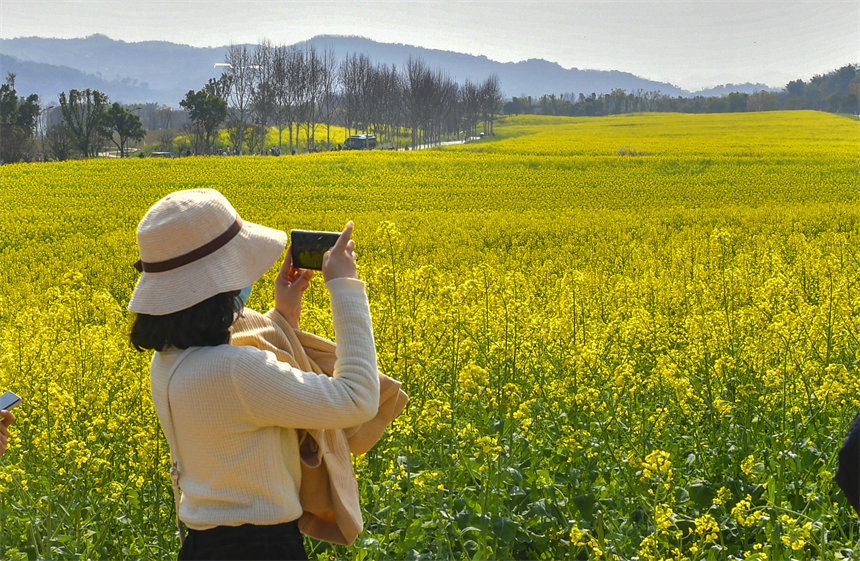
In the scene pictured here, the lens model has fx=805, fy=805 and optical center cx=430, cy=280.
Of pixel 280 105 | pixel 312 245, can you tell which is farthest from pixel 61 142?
pixel 312 245

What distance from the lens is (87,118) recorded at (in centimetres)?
5584

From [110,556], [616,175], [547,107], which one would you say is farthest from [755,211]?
[547,107]

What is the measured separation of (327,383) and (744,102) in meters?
130

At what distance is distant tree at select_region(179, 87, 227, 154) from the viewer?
220 feet

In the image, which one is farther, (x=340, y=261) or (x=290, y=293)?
(x=290, y=293)

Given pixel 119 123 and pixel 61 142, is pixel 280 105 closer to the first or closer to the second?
pixel 119 123

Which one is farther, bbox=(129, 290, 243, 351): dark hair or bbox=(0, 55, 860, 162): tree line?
bbox=(0, 55, 860, 162): tree line

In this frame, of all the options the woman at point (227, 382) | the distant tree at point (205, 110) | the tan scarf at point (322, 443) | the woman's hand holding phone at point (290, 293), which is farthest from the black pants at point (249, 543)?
the distant tree at point (205, 110)

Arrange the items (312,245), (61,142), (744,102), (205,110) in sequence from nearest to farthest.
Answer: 1. (312,245)
2. (61,142)
3. (205,110)
4. (744,102)

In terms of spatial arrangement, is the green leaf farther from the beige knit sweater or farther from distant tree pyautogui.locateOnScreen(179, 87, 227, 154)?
distant tree pyautogui.locateOnScreen(179, 87, 227, 154)

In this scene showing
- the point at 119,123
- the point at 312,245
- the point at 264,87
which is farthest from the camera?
the point at 264,87

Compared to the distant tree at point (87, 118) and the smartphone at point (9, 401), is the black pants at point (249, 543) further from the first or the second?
the distant tree at point (87, 118)

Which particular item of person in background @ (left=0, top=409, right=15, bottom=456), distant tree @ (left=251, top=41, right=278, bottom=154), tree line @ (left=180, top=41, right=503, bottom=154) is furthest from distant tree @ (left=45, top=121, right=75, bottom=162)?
person in background @ (left=0, top=409, right=15, bottom=456)

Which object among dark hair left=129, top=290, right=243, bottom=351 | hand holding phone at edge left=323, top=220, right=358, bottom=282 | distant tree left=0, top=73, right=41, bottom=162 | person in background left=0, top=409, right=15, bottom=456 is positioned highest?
distant tree left=0, top=73, right=41, bottom=162
